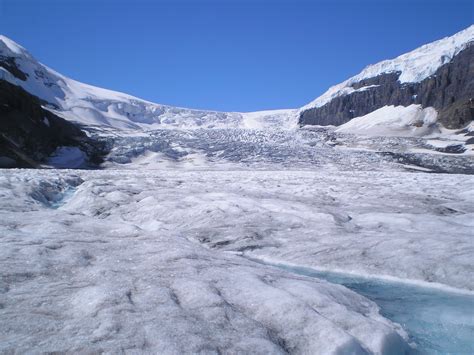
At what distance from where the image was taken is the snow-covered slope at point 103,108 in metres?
87.1

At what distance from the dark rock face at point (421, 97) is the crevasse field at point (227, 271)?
72.0 metres

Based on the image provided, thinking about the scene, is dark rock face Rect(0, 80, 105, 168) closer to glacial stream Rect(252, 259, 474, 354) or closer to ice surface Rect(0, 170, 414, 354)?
ice surface Rect(0, 170, 414, 354)

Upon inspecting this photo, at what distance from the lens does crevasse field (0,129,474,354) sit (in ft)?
9.03

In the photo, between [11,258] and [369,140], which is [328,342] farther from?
[369,140]

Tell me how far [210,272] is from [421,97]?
9910 cm

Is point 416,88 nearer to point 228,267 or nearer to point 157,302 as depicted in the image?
point 228,267

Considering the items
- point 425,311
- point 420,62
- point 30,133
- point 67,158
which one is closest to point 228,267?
point 425,311

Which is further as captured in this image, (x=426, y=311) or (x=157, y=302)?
(x=426, y=311)

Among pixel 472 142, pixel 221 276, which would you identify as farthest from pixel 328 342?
pixel 472 142

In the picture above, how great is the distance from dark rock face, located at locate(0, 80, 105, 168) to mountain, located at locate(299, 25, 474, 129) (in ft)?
215

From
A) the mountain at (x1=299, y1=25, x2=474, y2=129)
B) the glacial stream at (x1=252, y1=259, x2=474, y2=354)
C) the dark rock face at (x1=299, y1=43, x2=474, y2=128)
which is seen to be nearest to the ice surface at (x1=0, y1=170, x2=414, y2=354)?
the glacial stream at (x1=252, y1=259, x2=474, y2=354)

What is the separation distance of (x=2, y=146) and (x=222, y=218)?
73.8 ft

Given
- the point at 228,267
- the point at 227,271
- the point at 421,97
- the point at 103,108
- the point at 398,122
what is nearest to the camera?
the point at 227,271

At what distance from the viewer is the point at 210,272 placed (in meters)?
4.11
